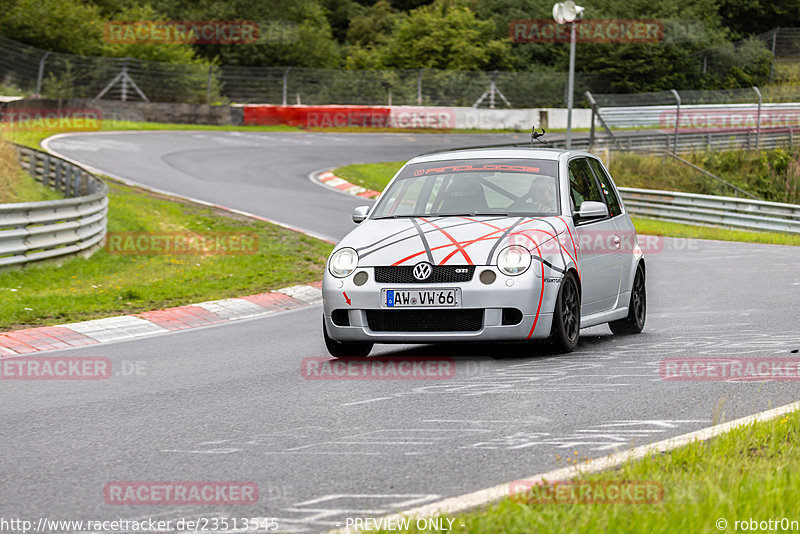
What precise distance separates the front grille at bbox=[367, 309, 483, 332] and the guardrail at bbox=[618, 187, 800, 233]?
2078cm

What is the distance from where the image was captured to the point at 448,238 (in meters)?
8.47

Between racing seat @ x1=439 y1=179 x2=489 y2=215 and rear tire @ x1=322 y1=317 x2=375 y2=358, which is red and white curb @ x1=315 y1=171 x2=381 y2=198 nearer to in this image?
racing seat @ x1=439 y1=179 x2=489 y2=215

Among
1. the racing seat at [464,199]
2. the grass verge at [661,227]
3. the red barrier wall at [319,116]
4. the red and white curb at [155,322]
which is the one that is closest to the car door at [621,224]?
the racing seat at [464,199]

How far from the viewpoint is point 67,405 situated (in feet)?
23.9

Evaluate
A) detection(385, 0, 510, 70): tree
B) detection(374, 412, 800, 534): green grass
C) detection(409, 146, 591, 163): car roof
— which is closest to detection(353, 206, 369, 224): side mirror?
detection(409, 146, 591, 163): car roof

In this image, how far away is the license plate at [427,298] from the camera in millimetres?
8109

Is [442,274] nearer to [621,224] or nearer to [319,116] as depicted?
[621,224]

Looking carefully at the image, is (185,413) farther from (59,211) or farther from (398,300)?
(59,211)

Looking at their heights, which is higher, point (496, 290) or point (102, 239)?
point (496, 290)

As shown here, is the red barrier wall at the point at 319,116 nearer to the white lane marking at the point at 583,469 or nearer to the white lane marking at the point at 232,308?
the white lane marking at the point at 232,308

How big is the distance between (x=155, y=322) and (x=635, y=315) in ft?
16.2

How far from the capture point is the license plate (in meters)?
8.11

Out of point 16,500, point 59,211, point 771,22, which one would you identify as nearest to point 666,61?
point 771,22

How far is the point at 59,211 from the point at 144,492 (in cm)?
1168
